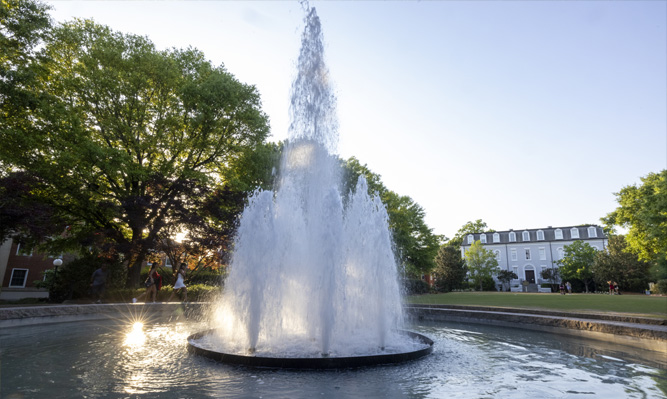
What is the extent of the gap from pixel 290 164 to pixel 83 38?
15008mm

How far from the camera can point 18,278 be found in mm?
32500

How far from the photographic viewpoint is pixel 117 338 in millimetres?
8664

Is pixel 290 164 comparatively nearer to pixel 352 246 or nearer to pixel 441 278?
pixel 352 246

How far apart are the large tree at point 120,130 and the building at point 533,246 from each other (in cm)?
6480

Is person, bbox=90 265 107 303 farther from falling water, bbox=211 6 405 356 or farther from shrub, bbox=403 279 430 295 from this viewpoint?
shrub, bbox=403 279 430 295

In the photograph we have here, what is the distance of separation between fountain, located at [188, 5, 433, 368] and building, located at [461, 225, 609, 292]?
68988mm

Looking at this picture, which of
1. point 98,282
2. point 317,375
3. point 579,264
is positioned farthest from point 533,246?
point 317,375

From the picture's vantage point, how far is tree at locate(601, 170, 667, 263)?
22703 millimetres

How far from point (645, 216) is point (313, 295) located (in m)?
27.4

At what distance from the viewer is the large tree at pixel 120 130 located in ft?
54.5

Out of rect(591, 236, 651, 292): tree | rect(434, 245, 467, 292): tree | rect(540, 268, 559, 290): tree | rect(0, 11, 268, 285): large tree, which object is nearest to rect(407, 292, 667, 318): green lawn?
rect(0, 11, 268, 285): large tree

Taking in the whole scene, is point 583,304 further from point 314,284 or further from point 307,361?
point 307,361

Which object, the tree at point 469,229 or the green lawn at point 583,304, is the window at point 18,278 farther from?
the tree at point 469,229

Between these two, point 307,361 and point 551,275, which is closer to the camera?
point 307,361
